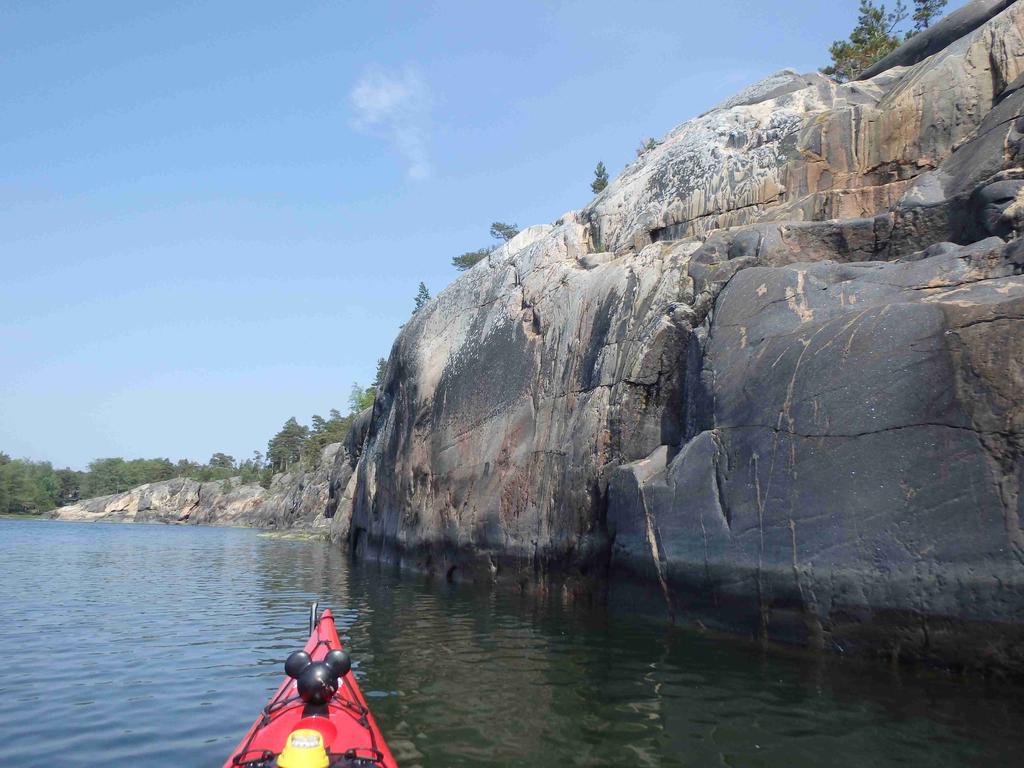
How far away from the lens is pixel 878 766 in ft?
23.6

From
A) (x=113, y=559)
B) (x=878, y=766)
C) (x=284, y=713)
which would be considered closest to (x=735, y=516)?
(x=878, y=766)

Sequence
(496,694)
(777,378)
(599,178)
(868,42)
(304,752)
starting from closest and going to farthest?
(304,752), (496,694), (777,378), (868,42), (599,178)

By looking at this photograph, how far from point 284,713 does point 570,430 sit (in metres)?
12.6

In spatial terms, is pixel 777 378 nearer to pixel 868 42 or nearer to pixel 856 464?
pixel 856 464

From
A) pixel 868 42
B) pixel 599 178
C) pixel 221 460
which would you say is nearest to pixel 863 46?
pixel 868 42

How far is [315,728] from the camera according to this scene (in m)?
6.46

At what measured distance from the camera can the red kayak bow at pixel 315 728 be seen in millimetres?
5781

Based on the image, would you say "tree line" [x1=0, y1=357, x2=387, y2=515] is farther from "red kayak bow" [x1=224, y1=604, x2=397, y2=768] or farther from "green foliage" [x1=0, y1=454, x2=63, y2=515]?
"red kayak bow" [x1=224, y1=604, x2=397, y2=768]

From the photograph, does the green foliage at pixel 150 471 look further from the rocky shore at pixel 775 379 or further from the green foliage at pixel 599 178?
the rocky shore at pixel 775 379

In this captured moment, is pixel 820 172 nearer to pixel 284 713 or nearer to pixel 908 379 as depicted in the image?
pixel 908 379

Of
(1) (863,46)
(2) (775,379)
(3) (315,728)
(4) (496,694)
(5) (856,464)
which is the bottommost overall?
(4) (496,694)

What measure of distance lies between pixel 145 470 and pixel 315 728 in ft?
483

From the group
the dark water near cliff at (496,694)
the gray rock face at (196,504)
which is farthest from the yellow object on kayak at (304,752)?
the gray rock face at (196,504)

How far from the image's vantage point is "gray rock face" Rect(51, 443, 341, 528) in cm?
8409
